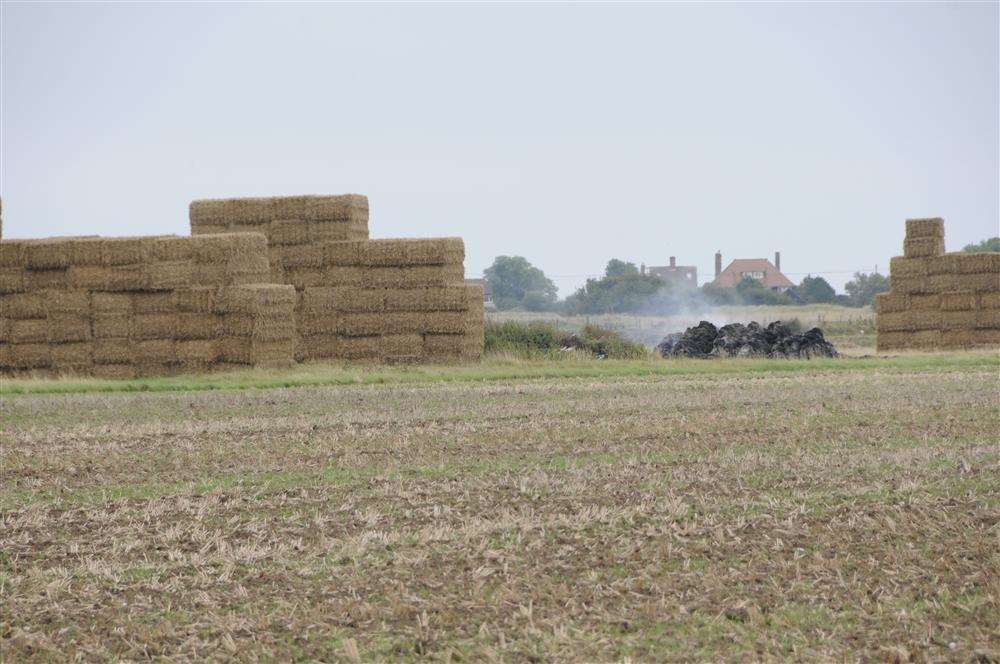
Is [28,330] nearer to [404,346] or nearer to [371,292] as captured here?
[371,292]

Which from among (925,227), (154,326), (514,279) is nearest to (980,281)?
(925,227)

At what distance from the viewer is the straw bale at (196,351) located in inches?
1176

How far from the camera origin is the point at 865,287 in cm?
9144

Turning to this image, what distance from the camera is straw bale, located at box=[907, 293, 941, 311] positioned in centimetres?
3984

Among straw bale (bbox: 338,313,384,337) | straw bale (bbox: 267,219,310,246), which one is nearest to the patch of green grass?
straw bale (bbox: 338,313,384,337)

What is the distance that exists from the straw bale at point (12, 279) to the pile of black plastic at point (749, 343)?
16.3 metres

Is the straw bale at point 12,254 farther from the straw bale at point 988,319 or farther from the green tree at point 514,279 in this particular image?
the green tree at point 514,279

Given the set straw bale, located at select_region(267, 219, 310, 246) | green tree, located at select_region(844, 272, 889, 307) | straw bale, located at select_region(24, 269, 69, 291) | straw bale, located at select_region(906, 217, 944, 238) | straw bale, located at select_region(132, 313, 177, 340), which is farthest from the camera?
green tree, located at select_region(844, 272, 889, 307)

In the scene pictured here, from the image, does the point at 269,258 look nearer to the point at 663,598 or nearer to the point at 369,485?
the point at 369,485

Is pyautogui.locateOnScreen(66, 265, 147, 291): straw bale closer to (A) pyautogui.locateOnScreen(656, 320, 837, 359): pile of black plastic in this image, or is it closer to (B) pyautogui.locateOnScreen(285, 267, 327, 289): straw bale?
(B) pyautogui.locateOnScreen(285, 267, 327, 289): straw bale

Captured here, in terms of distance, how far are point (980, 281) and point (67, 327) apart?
975 inches

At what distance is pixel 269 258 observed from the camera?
32500 mm

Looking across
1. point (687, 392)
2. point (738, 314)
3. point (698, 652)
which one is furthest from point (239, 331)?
point (738, 314)

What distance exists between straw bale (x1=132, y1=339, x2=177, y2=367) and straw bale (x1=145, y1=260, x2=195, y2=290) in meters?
1.19
